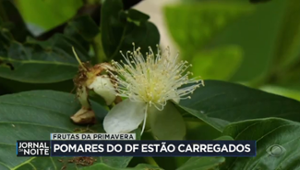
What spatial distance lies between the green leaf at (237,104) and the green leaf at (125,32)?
0.32 ft

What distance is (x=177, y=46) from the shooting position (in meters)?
1.21

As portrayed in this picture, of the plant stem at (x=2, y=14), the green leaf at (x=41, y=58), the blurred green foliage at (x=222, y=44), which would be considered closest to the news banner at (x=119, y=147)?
the green leaf at (x=41, y=58)

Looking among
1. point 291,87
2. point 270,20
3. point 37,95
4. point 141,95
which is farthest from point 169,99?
point 270,20

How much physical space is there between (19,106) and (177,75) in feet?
0.63

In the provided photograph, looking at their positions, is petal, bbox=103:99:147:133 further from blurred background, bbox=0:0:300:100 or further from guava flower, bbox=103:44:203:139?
blurred background, bbox=0:0:300:100

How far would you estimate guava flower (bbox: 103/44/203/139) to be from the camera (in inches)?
21.2

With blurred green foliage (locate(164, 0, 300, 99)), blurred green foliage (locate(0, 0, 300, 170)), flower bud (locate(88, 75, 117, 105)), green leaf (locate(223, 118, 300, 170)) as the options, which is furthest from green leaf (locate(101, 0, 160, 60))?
blurred green foliage (locate(164, 0, 300, 99))

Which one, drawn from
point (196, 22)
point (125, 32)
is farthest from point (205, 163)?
point (196, 22)

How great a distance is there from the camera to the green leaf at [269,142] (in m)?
0.45

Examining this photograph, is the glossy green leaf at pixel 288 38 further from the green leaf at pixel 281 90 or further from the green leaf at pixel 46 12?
the green leaf at pixel 46 12

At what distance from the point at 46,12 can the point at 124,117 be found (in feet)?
1.86

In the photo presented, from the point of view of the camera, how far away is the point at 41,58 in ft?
2.14

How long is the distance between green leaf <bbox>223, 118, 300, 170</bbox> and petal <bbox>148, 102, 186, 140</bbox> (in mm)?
81

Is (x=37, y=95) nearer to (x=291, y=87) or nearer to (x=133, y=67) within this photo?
(x=133, y=67)
